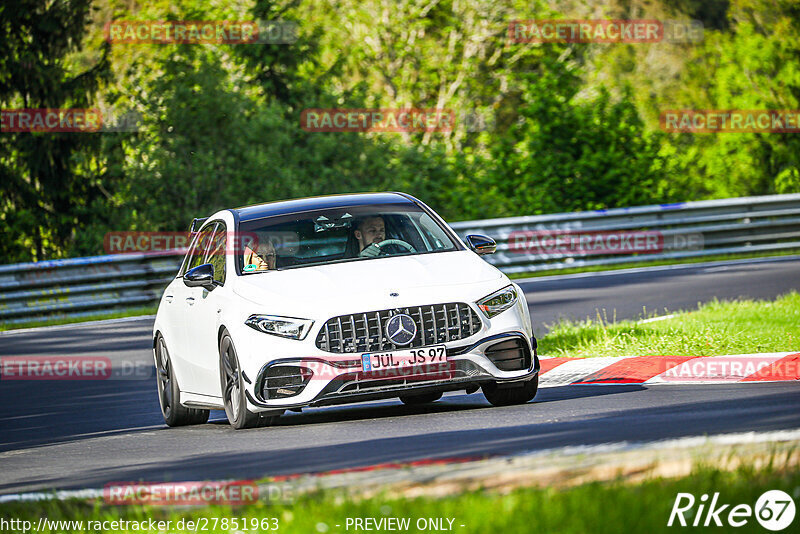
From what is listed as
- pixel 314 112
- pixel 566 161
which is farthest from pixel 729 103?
pixel 314 112

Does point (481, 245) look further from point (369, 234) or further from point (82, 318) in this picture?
point (82, 318)

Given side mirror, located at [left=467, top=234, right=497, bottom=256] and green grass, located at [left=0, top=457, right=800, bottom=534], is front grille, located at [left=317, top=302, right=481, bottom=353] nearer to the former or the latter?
side mirror, located at [left=467, top=234, right=497, bottom=256]

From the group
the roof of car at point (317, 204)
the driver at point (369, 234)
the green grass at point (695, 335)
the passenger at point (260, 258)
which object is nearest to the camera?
the passenger at point (260, 258)

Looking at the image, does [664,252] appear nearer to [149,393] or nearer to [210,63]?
[210,63]

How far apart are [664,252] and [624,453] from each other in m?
19.0

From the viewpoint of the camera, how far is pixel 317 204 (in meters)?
11.0

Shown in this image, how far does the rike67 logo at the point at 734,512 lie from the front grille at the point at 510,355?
428cm

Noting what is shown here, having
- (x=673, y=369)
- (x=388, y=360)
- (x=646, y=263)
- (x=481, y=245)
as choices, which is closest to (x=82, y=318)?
(x=646, y=263)

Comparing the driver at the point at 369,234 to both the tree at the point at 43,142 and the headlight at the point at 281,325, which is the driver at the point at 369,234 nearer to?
the headlight at the point at 281,325

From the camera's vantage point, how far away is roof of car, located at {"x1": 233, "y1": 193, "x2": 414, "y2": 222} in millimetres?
10891

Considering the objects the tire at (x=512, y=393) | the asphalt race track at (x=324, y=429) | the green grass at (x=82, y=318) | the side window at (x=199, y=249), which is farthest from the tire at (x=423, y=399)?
the green grass at (x=82, y=318)

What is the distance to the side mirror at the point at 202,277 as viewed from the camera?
1043cm

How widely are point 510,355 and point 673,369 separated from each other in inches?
81.8

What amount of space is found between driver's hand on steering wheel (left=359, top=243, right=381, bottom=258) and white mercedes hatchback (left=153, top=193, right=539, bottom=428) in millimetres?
18
